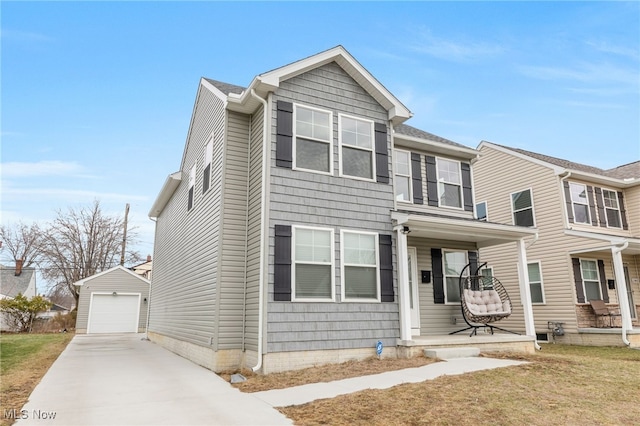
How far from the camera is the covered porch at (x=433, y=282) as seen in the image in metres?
7.84

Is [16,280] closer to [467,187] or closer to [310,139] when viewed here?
[310,139]

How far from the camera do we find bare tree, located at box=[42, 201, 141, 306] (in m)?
26.8

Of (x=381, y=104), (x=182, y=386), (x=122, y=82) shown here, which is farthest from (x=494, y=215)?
(x=122, y=82)

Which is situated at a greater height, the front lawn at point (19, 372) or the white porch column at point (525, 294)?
the white porch column at point (525, 294)

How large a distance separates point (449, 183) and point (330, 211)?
461 cm

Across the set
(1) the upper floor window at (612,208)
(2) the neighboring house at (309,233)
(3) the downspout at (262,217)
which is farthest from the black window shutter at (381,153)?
(1) the upper floor window at (612,208)

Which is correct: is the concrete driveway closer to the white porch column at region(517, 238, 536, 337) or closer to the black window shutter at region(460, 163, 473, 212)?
the white porch column at region(517, 238, 536, 337)

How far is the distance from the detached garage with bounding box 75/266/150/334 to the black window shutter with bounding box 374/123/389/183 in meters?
16.8

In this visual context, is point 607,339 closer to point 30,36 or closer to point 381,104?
point 381,104

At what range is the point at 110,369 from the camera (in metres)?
7.61

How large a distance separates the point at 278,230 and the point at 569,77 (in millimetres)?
15910

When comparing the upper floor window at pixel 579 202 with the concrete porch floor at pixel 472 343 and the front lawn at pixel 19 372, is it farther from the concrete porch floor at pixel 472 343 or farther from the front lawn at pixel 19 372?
the front lawn at pixel 19 372

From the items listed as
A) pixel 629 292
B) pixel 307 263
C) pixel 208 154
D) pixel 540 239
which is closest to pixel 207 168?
pixel 208 154

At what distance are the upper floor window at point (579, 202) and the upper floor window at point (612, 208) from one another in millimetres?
1232
